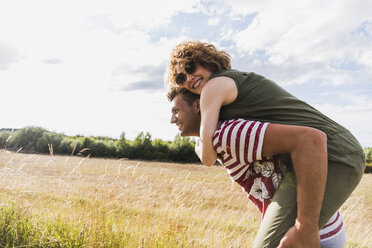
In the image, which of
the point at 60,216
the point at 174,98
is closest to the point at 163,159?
the point at 60,216

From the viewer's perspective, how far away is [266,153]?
144cm

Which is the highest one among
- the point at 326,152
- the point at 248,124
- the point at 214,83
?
the point at 214,83

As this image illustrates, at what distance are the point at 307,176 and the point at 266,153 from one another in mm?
202

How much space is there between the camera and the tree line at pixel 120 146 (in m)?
19.1

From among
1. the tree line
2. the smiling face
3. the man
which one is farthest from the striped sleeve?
the tree line

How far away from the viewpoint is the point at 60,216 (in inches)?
157

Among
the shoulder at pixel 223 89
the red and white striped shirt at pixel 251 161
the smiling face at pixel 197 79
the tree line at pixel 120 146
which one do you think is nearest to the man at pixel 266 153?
the red and white striped shirt at pixel 251 161

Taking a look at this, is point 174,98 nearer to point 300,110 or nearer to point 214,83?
point 214,83

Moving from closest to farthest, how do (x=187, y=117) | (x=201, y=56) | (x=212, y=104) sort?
1. (x=212, y=104)
2. (x=201, y=56)
3. (x=187, y=117)

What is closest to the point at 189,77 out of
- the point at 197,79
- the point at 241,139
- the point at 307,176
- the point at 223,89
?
the point at 197,79

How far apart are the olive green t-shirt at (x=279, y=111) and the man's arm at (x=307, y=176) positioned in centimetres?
12

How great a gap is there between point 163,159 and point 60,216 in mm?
15099

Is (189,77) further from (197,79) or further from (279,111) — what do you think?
(279,111)

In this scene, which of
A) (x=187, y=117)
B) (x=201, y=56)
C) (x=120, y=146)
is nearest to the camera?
(x=201, y=56)
